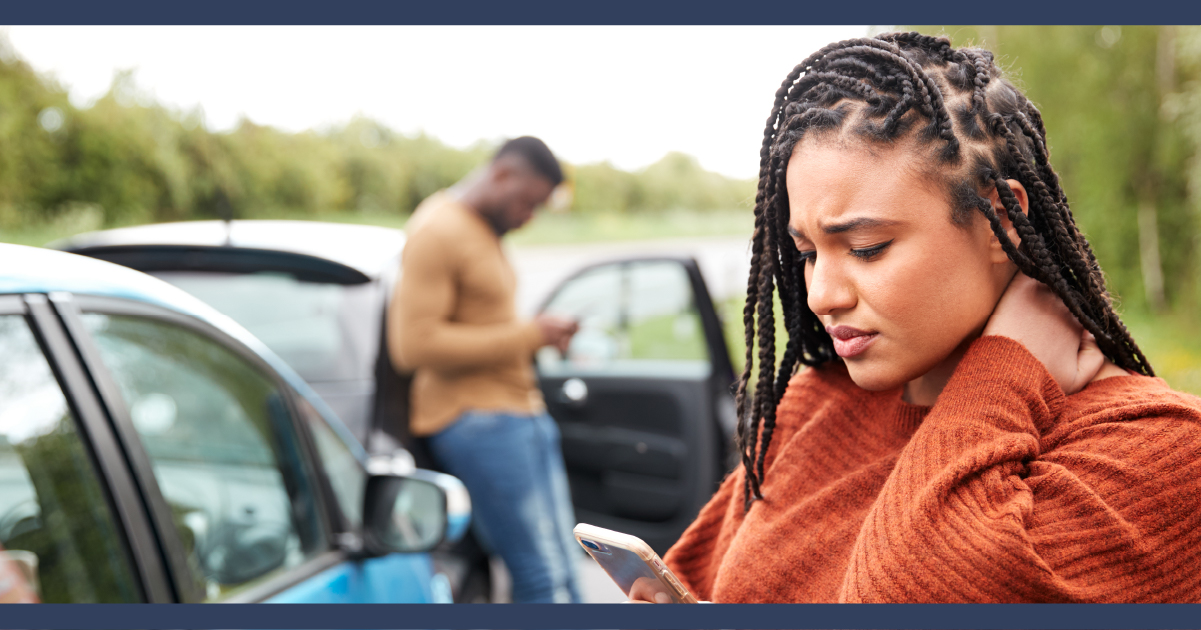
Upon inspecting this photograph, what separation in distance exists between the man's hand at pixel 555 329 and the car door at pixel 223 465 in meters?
1.05

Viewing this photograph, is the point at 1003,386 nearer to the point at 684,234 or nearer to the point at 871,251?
the point at 871,251

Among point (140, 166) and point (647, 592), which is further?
point (140, 166)

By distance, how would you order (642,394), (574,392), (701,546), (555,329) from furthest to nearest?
(574,392) → (642,394) → (555,329) → (701,546)

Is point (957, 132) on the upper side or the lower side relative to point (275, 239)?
upper

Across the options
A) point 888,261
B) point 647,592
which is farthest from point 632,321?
point 888,261

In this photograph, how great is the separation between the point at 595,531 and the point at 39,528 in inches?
31.9

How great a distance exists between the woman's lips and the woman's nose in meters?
0.02

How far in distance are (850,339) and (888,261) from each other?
0.09 m

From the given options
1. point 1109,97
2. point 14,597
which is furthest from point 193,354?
point 1109,97

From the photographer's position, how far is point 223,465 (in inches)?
64.9

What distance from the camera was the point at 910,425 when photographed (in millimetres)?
964

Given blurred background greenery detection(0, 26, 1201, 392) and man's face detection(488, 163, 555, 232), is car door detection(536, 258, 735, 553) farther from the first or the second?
man's face detection(488, 163, 555, 232)

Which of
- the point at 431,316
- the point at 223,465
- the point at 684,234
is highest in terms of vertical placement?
the point at 431,316

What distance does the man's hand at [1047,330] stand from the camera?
34.2 inches
